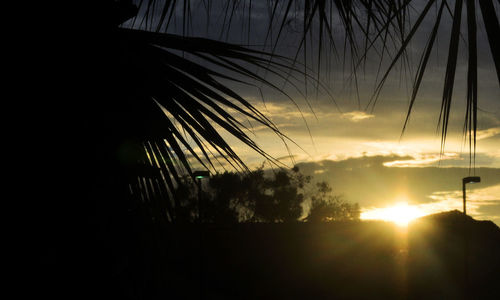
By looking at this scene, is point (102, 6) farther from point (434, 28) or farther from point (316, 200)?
point (316, 200)

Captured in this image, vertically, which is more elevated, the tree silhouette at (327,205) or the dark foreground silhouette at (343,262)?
the tree silhouette at (327,205)

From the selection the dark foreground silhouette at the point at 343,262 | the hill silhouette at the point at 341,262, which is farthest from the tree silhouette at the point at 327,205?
the hill silhouette at the point at 341,262

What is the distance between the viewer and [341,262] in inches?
745

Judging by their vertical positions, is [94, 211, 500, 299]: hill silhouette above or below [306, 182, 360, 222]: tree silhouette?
below

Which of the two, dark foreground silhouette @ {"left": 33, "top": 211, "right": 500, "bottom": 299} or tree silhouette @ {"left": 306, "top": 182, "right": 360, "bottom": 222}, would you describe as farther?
tree silhouette @ {"left": 306, "top": 182, "right": 360, "bottom": 222}

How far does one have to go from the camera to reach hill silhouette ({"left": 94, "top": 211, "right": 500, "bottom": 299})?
684 inches

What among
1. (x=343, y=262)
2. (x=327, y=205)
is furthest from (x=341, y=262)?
(x=327, y=205)

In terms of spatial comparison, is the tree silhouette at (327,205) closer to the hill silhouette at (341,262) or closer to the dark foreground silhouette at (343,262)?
the dark foreground silhouette at (343,262)

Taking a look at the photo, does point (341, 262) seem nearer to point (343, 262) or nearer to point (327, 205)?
point (343, 262)

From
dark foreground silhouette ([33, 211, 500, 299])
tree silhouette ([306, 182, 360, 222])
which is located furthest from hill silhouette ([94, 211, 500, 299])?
tree silhouette ([306, 182, 360, 222])

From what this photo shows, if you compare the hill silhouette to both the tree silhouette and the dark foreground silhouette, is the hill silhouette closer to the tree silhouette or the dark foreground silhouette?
the dark foreground silhouette

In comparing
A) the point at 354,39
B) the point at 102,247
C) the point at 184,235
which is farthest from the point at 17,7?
the point at 354,39

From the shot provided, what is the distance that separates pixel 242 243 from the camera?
19312 millimetres

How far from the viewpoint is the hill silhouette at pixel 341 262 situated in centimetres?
1738
